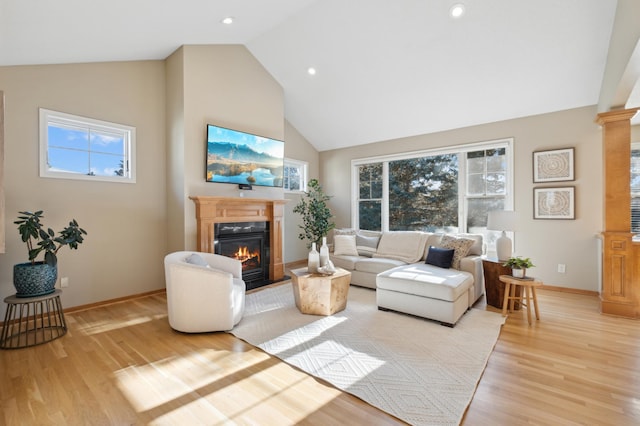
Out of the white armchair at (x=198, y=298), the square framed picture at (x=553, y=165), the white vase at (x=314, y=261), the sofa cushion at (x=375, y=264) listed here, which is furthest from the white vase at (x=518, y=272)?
the white armchair at (x=198, y=298)

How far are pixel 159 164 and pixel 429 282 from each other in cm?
402

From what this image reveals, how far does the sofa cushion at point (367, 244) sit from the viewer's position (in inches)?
192

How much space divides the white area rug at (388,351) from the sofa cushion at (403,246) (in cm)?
109

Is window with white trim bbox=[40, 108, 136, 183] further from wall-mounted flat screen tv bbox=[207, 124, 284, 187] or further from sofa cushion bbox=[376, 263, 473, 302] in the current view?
sofa cushion bbox=[376, 263, 473, 302]

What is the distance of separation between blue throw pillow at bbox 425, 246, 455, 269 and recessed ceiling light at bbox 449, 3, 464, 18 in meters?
2.85

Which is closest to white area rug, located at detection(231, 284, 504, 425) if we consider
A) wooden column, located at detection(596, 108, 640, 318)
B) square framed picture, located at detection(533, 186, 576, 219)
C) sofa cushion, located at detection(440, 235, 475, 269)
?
sofa cushion, located at detection(440, 235, 475, 269)

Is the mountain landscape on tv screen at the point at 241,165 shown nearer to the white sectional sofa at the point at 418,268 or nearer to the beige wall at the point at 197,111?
the beige wall at the point at 197,111

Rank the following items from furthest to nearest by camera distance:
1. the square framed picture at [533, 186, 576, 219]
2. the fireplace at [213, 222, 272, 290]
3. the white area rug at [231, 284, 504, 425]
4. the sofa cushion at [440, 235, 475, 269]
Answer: the fireplace at [213, 222, 272, 290], the square framed picture at [533, 186, 576, 219], the sofa cushion at [440, 235, 475, 269], the white area rug at [231, 284, 504, 425]

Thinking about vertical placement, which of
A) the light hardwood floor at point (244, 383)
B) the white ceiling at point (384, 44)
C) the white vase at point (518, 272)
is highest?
the white ceiling at point (384, 44)

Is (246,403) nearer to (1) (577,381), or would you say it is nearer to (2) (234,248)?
(1) (577,381)

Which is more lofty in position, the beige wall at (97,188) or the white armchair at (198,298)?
the beige wall at (97,188)

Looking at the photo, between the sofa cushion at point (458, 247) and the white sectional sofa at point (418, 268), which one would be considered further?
the sofa cushion at point (458, 247)

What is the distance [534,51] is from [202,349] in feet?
16.3

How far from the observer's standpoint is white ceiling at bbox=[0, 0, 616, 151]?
9.48ft
